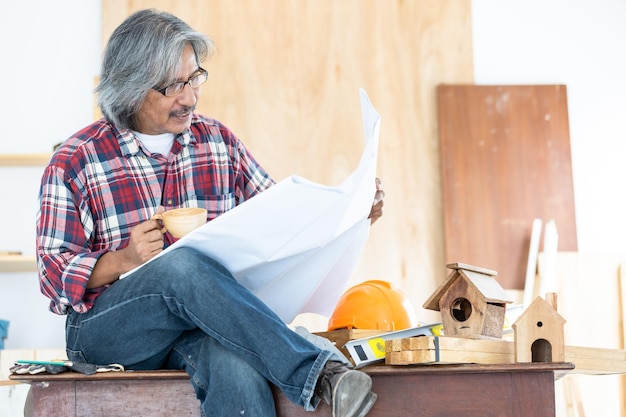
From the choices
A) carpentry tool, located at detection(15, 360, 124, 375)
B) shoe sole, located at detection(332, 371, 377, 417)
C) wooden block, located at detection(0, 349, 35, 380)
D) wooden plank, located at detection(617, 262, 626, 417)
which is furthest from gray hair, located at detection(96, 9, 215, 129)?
wooden plank, located at detection(617, 262, 626, 417)

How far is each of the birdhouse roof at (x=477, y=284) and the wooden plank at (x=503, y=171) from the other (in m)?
2.14

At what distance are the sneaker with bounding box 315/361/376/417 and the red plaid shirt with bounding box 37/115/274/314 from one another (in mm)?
640

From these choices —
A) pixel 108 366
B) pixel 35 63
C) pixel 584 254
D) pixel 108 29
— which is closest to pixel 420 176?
pixel 584 254

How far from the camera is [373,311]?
258cm

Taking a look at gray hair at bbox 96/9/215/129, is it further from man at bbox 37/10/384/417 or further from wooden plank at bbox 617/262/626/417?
wooden plank at bbox 617/262/626/417

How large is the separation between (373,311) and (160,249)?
0.72 meters

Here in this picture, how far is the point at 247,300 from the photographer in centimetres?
196

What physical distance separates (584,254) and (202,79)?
2.47 metres

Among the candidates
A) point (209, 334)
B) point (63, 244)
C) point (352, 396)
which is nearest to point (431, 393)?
point (352, 396)

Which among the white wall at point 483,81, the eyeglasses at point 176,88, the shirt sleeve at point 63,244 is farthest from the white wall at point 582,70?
the shirt sleeve at point 63,244

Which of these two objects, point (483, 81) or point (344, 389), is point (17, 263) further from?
point (344, 389)

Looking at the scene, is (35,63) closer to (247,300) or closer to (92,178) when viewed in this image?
(92,178)

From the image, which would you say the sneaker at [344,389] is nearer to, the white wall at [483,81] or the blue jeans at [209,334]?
the blue jeans at [209,334]

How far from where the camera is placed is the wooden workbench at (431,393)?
1.98 metres
